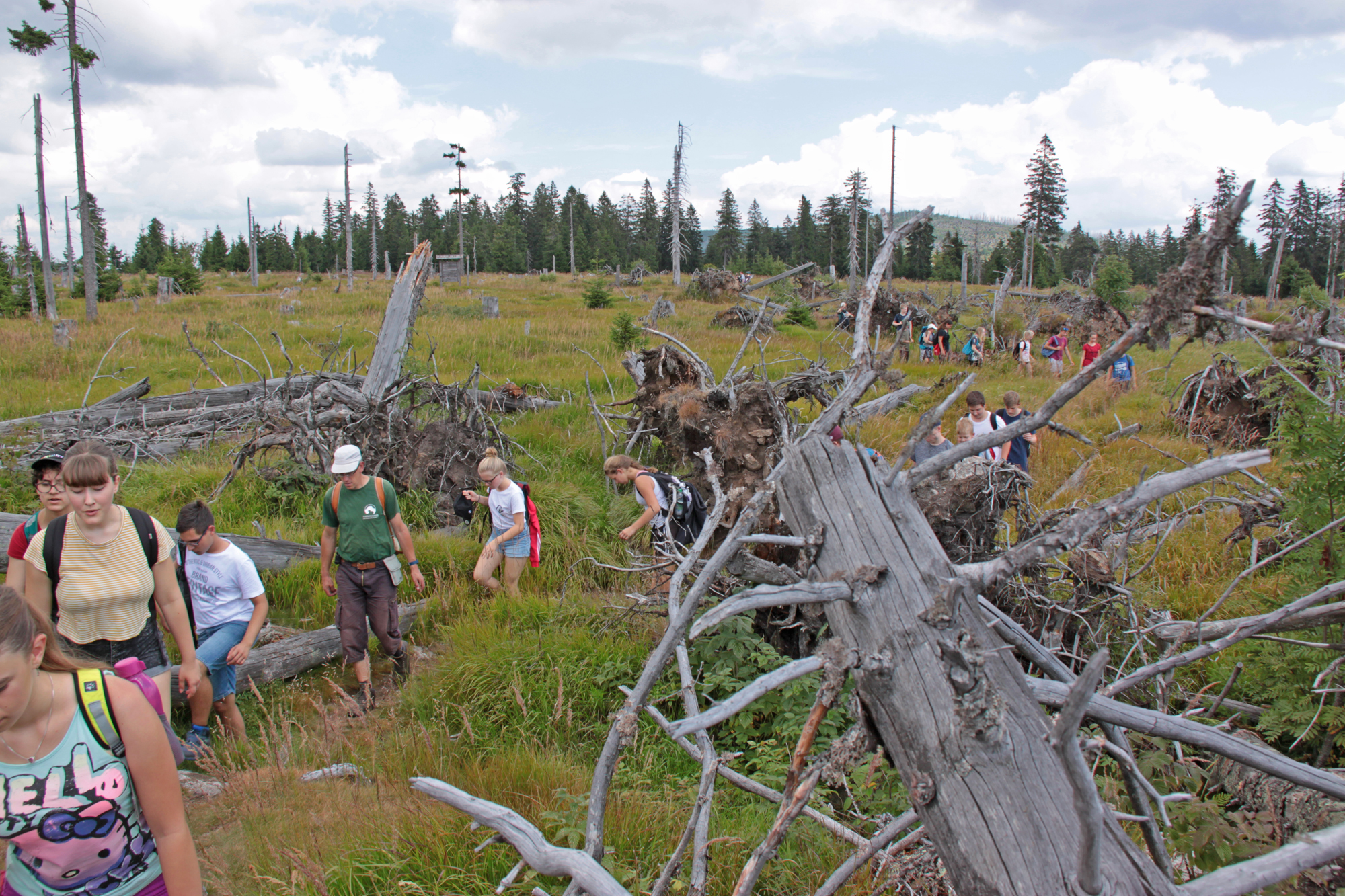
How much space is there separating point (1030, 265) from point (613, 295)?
3652 cm

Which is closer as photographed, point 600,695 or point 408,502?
point 600,695

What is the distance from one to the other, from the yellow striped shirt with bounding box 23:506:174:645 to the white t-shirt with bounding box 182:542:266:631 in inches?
33.9

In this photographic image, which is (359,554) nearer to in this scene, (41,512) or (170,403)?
(41,512)

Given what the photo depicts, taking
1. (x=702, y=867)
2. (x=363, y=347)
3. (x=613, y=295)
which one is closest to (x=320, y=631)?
(x=702, y=867)

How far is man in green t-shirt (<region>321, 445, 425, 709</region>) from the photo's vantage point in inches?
204

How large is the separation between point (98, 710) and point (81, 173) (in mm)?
29258

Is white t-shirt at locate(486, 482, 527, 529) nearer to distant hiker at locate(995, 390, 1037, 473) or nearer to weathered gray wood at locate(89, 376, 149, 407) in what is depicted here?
distant hiker at locate(995, 390, 1037, 473)

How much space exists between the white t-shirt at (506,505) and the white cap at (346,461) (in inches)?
51.8

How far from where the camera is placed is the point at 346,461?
513cm

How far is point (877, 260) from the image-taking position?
2.10 m

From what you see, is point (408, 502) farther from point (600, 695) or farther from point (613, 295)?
point (613, 295)

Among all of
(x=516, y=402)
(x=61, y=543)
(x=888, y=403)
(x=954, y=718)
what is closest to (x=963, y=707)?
(x=954, y=718)

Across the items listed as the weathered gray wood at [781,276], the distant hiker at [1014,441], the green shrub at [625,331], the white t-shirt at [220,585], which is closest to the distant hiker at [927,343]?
the green shrub at [625,331]

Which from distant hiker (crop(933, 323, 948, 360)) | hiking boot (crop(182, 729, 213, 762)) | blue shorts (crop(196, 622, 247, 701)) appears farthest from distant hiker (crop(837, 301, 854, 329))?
hiking boot (crop(182, 729, 213, 762))
